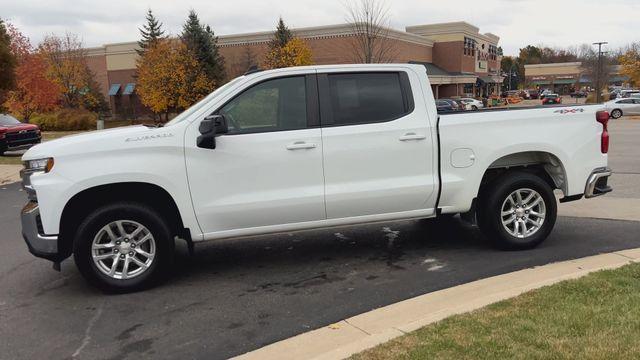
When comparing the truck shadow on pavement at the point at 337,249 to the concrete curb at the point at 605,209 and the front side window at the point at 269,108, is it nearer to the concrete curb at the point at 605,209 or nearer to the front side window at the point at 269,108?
the front side window at the point at 269,108

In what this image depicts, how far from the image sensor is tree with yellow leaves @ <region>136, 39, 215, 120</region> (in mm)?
44188

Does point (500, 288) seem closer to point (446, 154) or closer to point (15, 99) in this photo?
point (446, 154)

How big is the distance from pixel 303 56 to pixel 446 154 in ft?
129

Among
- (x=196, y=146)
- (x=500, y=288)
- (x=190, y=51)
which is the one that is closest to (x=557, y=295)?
(x=500, y=288)

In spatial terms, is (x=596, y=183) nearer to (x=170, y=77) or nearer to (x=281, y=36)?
(x=170, y=77)

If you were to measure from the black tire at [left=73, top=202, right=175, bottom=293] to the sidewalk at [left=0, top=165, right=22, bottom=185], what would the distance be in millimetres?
11054

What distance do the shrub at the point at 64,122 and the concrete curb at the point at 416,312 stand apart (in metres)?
42.7

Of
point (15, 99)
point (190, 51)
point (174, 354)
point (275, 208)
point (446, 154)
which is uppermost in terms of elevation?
point (190, 51)

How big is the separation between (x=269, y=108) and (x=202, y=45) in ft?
143

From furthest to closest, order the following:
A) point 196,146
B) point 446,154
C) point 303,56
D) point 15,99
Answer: point 303,56 < point 15,99 < point 446,154 < point 196,146

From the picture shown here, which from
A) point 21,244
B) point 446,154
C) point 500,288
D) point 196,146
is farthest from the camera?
point 21,244

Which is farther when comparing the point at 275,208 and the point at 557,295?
the point at 275,208

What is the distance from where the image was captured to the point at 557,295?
4.23 metres

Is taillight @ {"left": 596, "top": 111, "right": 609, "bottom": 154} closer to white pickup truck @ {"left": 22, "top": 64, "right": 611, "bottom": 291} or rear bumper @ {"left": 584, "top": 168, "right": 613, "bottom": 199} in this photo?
white pickup truck @ {"left": 22, "top": 64, "right": 611, "bottom": 291}
